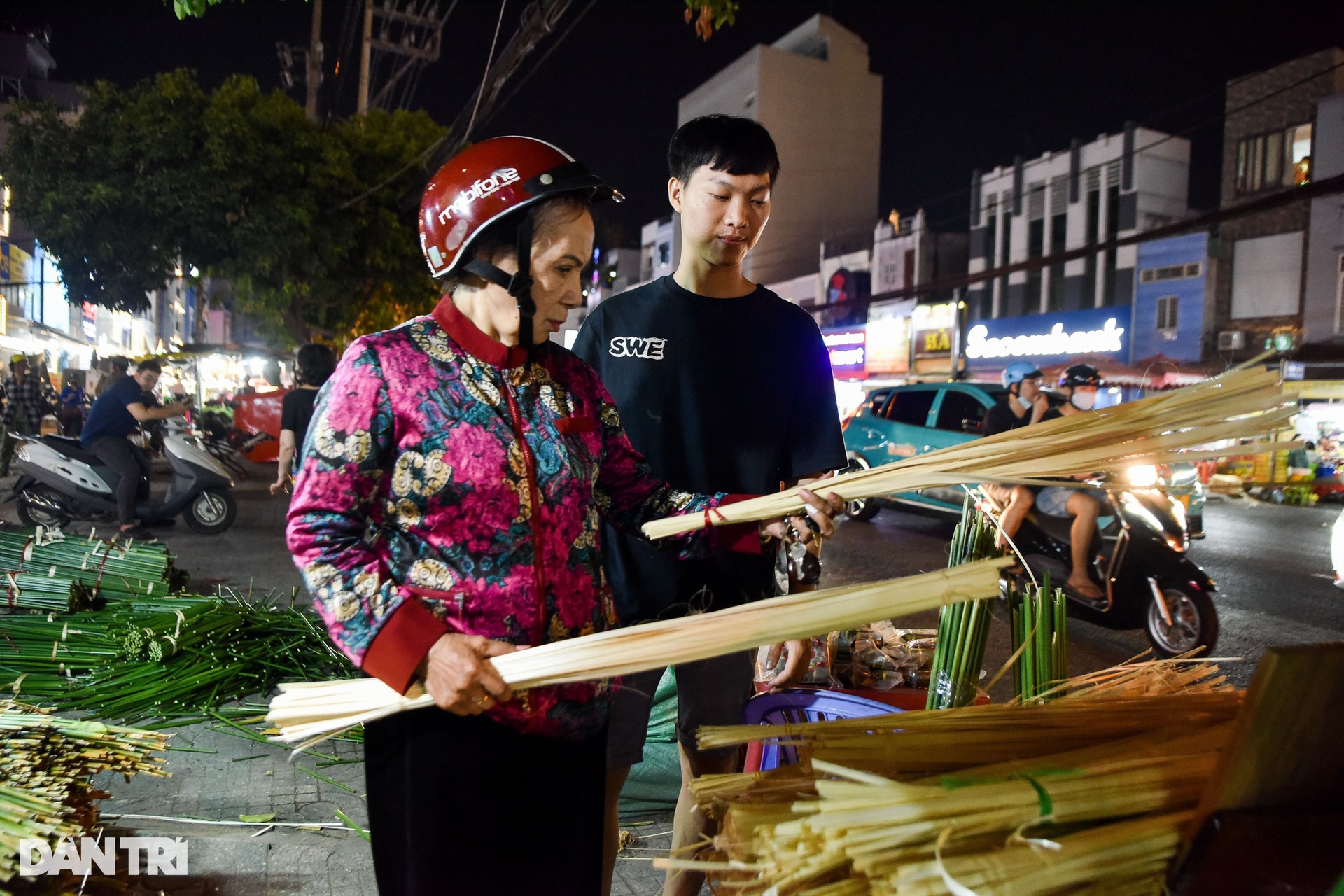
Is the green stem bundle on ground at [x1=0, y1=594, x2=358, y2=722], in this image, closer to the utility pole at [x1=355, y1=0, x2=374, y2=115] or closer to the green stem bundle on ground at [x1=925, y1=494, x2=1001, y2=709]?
the green stem bundle on ground at [x1=925, y1=494, x2=1001, y2=709]

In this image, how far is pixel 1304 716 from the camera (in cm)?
105

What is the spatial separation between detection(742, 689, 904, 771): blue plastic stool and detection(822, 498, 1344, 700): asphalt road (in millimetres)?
1644

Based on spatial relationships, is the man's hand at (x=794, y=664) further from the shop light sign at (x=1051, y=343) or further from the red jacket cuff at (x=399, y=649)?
the shop light sign at (x=1051, y=343)

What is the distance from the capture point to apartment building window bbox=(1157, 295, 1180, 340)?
24.4m

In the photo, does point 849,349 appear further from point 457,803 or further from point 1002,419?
point 457,803

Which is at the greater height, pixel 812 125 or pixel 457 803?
pixel 812 125

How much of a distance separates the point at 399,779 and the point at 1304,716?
4.45 ft

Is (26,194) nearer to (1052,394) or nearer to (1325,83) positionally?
(1052,394)

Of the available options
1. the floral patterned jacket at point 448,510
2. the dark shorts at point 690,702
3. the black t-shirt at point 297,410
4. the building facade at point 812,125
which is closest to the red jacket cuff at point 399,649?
the floral patterned jacket at point 448,510

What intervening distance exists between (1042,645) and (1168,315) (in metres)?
26.8

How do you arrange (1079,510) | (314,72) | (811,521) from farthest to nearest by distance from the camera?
(314,72) → (1079,510) → (811,521)

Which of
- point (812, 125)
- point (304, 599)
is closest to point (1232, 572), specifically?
point (304, 599)

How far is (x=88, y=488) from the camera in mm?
8109

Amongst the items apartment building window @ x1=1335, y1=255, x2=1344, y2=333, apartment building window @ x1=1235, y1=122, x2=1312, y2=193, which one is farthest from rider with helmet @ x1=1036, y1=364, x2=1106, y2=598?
apartment building window @ x1=1235, y1=122, x2=1312, y2=193
